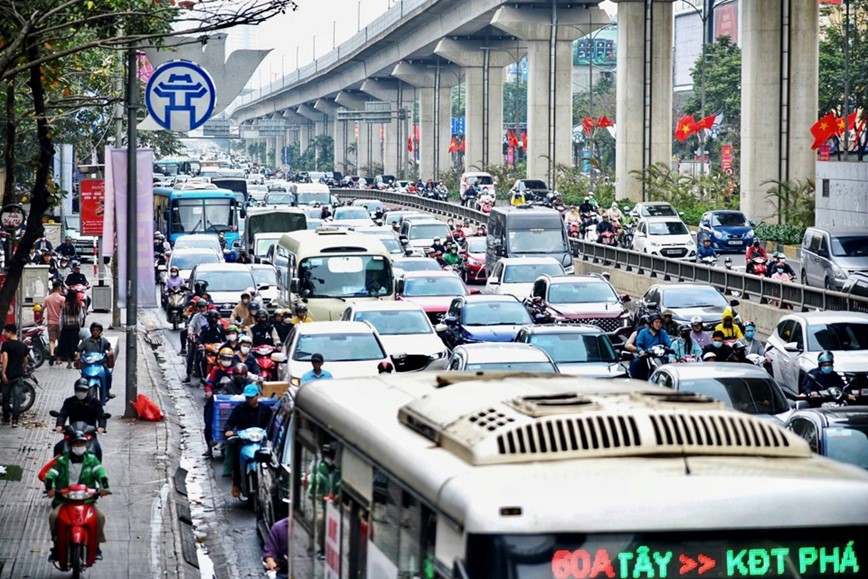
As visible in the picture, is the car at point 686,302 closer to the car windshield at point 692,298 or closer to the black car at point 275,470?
the car windshield at point 692,298

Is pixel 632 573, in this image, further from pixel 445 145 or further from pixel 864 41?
pixel 445 145

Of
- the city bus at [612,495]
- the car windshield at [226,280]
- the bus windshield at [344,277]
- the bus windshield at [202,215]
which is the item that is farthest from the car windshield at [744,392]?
the bus windshield at [202,215]

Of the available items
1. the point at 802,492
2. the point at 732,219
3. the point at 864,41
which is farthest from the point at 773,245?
the point at 802,492

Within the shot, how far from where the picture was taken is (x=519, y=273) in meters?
36.6

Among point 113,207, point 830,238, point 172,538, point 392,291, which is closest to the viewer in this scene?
point 172,538

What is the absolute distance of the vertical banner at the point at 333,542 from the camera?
309 inches

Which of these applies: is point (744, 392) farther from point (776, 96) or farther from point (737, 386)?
point (776, 96)

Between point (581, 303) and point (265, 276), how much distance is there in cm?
1032

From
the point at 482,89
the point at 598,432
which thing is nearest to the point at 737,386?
the point at 598,432

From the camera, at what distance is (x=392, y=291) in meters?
31.1

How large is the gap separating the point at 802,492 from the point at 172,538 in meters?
10.8

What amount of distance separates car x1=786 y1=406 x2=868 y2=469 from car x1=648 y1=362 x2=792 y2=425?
2.50 metres

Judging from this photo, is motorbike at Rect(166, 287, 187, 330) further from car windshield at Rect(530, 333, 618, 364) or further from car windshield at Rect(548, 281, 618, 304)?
car windshield at Rect(530, 333, 618, 364)

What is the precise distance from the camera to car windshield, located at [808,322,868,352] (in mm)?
23578
